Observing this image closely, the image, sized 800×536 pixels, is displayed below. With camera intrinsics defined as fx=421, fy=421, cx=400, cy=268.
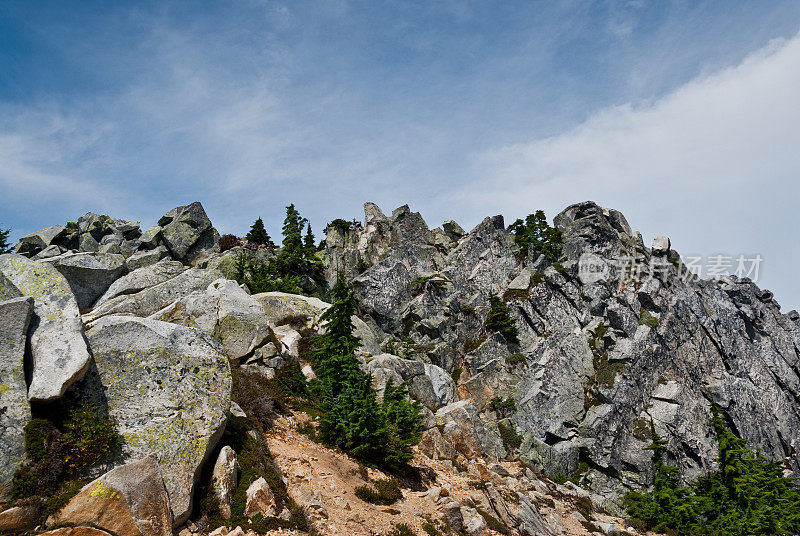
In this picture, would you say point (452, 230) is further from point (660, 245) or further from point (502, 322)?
point (660, 245)

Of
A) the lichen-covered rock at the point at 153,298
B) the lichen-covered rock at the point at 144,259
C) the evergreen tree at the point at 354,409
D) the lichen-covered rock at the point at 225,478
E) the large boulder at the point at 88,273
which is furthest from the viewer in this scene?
the lichen-covered rock at the point at 144,259

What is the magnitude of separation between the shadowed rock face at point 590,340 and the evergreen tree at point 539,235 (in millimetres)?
1704

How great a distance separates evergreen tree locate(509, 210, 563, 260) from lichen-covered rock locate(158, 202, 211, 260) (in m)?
44.5

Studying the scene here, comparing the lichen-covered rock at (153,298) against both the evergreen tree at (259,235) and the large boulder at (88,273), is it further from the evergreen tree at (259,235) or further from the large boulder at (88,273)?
the evergreen tree at (259,235)

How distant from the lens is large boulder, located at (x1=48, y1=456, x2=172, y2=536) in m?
9.89

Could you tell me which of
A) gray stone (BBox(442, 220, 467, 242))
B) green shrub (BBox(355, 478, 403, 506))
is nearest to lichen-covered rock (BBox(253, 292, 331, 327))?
green shrub (BBox(355, 478, 403, 506))

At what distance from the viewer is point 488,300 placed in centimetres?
5609

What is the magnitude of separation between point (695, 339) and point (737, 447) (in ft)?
80.1

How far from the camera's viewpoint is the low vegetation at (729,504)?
30.4 m

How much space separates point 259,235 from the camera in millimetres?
61031

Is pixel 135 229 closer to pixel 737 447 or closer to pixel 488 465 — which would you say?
pixel 488 465

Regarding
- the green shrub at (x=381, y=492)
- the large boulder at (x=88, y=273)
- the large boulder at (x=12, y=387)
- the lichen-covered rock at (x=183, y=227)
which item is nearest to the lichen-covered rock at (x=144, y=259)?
the lichen-covered rock at (x=183, y=227)

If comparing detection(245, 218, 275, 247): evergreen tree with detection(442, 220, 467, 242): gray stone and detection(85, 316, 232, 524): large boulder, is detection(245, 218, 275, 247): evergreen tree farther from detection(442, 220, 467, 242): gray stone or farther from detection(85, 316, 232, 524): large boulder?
detection(85, 316, 232, 524): large boulder

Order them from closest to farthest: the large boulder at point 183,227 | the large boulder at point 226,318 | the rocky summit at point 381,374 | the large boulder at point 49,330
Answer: the large boulder at point 49,330 < the rocky summit at point 381,374 < the large boulder at point 226,318 < the large boulder at point 183,227
